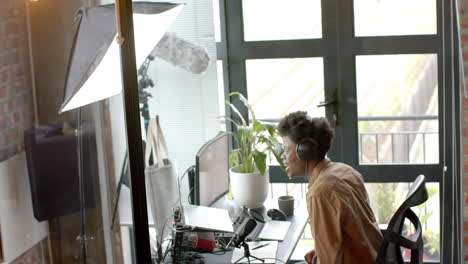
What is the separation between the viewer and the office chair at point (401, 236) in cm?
265

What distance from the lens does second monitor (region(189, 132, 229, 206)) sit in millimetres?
3221

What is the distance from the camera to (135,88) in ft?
6.58

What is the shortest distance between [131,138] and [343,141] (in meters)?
2.29

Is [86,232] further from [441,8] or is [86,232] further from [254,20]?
[441,8]

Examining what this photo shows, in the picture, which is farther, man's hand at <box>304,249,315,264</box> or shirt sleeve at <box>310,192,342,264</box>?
man's hand at <box>304,249,315,264</box>

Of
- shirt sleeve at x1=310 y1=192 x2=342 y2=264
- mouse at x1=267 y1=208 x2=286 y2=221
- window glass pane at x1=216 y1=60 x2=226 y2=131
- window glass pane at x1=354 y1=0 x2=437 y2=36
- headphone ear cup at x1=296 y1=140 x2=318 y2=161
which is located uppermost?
window glass pane at x1=354 y1=0 x2=437 y2=36

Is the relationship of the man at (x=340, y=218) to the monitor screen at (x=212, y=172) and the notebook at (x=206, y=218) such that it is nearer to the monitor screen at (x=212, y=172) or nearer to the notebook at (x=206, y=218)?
the notebook at (x=206, y=218)

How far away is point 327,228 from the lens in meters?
2.74

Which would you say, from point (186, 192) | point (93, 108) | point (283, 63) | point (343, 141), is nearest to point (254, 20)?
point (283, 63)

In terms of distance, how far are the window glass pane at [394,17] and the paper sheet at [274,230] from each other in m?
1.26

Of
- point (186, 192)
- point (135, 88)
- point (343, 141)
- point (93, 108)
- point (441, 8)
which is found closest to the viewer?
point (135, 88)

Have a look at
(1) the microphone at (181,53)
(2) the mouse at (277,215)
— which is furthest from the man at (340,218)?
(1) the microphone at (181,53)

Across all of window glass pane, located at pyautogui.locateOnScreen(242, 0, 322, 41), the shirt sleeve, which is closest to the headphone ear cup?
the shirt sleeve

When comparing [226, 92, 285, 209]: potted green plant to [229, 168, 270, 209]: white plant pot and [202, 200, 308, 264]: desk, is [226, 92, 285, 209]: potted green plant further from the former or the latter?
[202, 200, 308, 264]: desk
